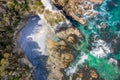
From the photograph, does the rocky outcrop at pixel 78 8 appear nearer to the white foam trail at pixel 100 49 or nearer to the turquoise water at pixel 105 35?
the turquoise water at pixel 105 35

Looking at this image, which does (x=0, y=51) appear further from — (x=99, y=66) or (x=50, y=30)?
(x=99, y=66)

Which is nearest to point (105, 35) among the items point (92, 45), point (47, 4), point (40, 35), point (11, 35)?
point (92, 45)

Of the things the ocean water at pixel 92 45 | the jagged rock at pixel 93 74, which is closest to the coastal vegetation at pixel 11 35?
the ocean water at pixel 92 45

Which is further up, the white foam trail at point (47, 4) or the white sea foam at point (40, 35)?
the white foam trail at point (47, 4)

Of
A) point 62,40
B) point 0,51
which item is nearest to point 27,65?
point 0,51

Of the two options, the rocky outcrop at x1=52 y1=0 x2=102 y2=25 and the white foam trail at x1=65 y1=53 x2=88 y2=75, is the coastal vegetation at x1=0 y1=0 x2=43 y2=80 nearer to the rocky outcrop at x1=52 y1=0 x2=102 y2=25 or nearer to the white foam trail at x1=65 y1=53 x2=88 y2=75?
the rocky outcrop at x1=52 y1=0 x2=102 y2=25

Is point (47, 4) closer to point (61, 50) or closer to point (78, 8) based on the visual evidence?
point (78, 8)
